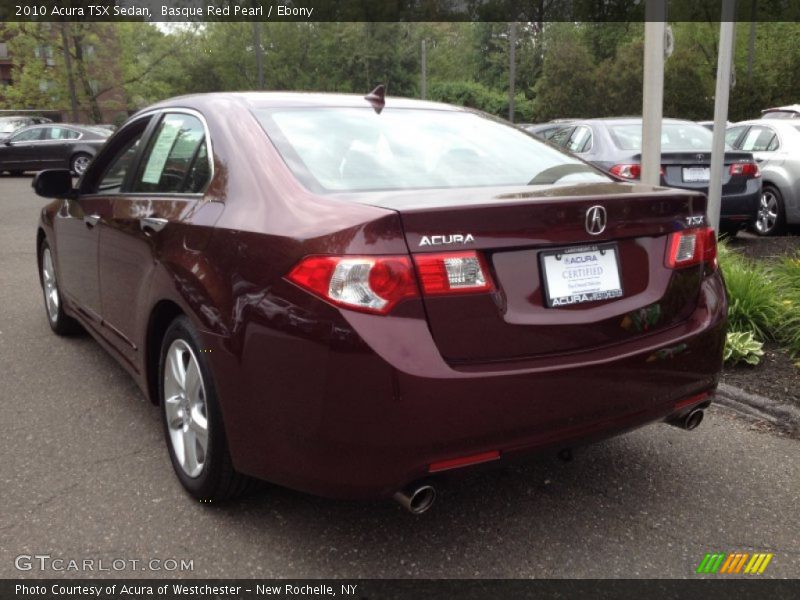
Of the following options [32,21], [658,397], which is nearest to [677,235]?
[658,397]

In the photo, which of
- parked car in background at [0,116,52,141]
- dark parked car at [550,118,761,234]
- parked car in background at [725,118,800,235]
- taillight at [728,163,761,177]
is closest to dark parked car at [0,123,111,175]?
parked car in background at [0,116,52,141]

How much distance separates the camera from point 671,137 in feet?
30.9

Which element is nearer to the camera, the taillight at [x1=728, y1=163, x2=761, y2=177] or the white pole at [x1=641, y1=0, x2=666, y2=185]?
the white pole at [x1=641, y1=0, x2=666, y2=185]

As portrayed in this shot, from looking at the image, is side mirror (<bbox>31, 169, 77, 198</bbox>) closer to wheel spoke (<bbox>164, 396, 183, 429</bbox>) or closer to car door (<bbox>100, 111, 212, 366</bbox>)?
car door (<bbox>100, 111, 212, 366</bbox>)

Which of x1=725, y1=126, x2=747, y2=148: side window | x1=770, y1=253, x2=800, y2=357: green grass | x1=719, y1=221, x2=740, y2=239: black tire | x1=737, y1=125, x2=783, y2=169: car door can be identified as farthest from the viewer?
x1=725, y1=126, x2=747, y2=148: side window

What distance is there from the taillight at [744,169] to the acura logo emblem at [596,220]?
273 inches

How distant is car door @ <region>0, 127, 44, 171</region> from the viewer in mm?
23422

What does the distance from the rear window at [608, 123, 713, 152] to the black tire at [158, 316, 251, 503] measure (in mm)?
6796

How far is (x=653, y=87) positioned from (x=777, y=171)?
4717 millimetres

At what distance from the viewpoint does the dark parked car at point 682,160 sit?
28.1ft

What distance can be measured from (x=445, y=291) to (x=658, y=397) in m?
0.94

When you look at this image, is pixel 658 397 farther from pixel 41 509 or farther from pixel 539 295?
pixel 41 509

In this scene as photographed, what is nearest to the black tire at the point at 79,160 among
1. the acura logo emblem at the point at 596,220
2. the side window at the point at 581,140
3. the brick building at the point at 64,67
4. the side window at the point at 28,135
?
the side window at the point at 28,135

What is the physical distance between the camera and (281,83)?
2265 inches
